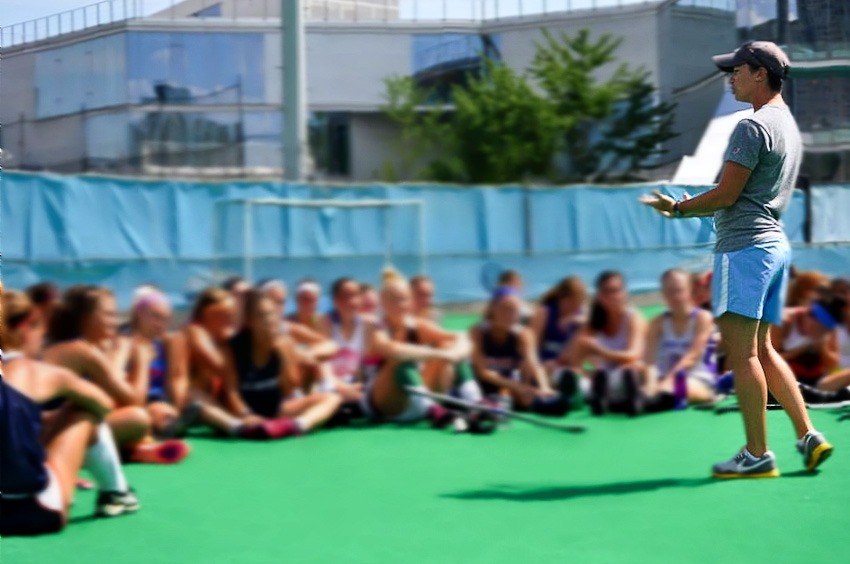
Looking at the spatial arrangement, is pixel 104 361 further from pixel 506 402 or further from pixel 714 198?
pixel 506 402

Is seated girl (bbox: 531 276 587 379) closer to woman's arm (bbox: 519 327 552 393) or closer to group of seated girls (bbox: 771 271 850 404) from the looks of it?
woman's arm (bbox: 519 327 552 393)

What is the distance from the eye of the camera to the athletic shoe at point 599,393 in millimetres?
5353

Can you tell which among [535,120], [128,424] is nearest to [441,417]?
[128,424]

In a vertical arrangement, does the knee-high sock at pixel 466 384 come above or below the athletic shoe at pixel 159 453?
above

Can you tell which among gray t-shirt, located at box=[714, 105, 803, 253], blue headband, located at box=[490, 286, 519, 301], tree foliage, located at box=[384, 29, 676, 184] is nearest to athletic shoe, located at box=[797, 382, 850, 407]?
gray t-shirt, located at box=[714, 105, 803, 253]

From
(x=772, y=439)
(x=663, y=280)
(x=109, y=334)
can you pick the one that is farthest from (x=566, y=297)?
(x=772, y=439)

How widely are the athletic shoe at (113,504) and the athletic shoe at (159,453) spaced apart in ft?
2.95

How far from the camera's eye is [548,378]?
18.3ft

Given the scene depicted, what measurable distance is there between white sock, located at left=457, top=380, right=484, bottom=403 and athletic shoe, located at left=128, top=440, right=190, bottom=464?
1419 mm

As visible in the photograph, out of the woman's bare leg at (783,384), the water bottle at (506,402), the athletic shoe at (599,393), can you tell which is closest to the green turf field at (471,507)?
the woman's bare leg at (783,384)

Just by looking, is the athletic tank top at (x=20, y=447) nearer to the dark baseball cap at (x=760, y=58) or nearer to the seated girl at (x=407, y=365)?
the dark baseball cap at (x=760, y=58)

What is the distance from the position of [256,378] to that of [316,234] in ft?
11.8

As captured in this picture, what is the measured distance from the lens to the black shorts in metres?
2.90

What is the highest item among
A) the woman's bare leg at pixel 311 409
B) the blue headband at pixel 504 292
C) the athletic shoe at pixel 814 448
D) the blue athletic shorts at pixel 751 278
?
the blue athletic shorts at pixel 751 278
